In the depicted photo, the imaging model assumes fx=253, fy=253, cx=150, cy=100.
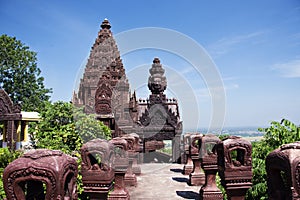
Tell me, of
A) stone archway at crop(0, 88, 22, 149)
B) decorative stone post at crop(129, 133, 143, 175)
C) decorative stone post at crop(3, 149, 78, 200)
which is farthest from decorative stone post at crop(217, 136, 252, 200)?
stone archway at crop(0, 88, 22, 149)

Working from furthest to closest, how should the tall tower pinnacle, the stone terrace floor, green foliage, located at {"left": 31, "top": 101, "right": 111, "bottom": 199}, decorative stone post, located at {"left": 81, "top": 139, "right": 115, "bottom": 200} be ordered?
the tall tower pinnacle → green foliage, located at {"left": 31, "top": 101, "right": 111, "bottom": 199} → the stone terrace floor → decorative stone post, located at {"left": 81, "top": 139, "right": 115, "bottom": 200}

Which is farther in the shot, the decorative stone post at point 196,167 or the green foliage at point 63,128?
the decorative stone post at point 196,167

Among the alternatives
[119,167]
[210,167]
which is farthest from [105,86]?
[210,167]

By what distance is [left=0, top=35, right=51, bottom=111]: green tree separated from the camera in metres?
27.0

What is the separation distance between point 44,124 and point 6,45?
22.6m

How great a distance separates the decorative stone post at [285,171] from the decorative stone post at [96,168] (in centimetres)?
259

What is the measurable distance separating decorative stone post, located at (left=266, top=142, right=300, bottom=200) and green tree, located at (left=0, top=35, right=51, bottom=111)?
2679cm

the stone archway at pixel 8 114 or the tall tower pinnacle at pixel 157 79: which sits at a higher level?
the tall tower pinnacle at pixel 157 79

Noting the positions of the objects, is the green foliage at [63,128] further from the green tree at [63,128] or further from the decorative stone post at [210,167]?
the decorative stone post at [210,167]

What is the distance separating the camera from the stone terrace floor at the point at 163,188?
719 cm

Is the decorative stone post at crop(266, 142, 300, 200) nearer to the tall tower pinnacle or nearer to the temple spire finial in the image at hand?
the tall tower pinnacle

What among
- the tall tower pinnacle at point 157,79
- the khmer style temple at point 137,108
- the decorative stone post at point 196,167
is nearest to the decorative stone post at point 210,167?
the decorative stone post at point 196,167

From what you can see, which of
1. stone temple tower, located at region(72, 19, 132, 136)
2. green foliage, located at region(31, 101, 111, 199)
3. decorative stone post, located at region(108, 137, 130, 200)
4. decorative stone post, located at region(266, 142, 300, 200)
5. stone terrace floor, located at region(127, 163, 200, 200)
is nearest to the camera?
decorative stone post, located at region(266, 142, 300, 200)

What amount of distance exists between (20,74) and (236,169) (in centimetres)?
Answer: 2851
